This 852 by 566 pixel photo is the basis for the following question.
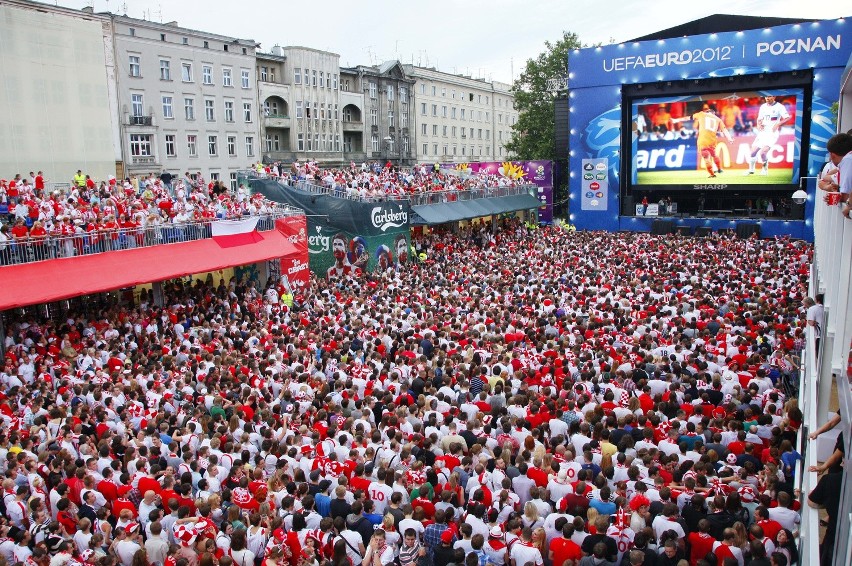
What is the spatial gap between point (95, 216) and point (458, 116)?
2072 inches

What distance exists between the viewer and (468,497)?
759 centimetres

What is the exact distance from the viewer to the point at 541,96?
52.9 meters

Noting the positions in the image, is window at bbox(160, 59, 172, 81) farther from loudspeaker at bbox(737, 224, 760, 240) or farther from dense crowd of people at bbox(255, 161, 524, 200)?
loudspeaker at bbox(737, 224, 760, 240)

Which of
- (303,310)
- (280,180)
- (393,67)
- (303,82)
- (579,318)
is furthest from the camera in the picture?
(393,67)

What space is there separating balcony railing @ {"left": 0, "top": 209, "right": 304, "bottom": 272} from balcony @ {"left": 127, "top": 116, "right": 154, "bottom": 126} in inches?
781

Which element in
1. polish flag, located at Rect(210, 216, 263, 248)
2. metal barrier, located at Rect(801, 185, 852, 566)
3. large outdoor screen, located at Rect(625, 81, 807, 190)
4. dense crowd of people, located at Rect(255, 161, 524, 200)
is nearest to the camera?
metal barrier, located at Rect(801, 185, 852, 566)

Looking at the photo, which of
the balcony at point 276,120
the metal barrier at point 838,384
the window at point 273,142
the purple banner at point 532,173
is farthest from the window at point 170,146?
the metal barrier at point 838,384

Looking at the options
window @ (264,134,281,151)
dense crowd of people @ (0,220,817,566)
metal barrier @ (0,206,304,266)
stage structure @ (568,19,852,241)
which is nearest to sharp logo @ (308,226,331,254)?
metal barrier @ (0,206,304,266)

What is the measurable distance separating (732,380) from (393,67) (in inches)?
1986

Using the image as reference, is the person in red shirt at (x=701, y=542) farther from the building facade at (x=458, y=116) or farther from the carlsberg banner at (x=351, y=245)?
the building facade at (x=458, y=116)

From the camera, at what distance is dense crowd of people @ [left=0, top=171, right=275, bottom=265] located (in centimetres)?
1558

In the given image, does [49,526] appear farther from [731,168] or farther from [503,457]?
[731,168]

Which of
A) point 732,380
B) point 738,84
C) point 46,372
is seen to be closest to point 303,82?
point 738,84

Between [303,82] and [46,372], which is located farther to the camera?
[303,82]
